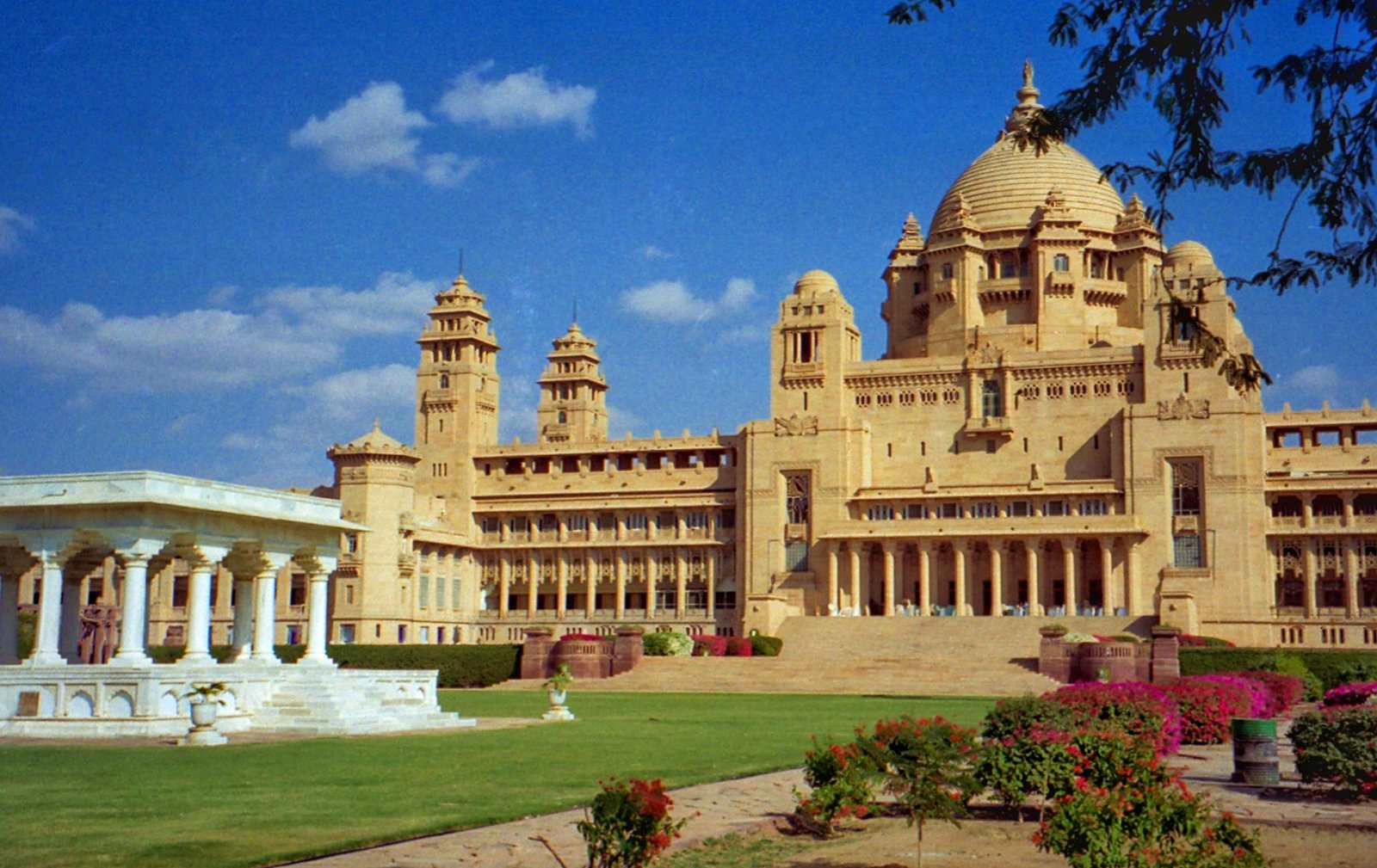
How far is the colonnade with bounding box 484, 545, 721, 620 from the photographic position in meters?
83.9

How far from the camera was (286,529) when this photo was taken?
38.6 meters

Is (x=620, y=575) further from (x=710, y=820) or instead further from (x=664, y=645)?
(x=710, y=820)

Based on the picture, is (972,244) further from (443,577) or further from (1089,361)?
(443,577)

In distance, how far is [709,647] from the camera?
63188mm

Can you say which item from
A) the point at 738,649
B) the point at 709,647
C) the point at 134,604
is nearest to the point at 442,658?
the point at 709,647

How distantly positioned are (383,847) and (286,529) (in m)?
24.9

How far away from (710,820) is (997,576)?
59089mm

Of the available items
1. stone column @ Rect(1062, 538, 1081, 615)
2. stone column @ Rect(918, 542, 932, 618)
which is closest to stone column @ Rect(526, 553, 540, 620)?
stone column @ Rect(918, 542, 932, 618)

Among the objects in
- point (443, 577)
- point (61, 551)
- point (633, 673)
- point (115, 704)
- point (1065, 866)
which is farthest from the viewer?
point (443, 577)

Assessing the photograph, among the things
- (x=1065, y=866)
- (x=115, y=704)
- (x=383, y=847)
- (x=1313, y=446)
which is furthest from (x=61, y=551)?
(x=1313, y=446)

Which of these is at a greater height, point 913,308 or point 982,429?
point 913,308

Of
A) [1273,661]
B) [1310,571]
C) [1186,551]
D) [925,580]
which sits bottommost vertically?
[1273,661]

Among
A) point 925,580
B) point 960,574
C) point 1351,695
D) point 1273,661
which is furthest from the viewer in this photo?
point 925,580

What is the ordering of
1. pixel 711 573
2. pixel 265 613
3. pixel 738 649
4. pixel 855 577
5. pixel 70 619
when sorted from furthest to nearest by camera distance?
pixel 711 573, pixel 855 577, pixel 738 649, pixel 70 619, pixel 265 613
